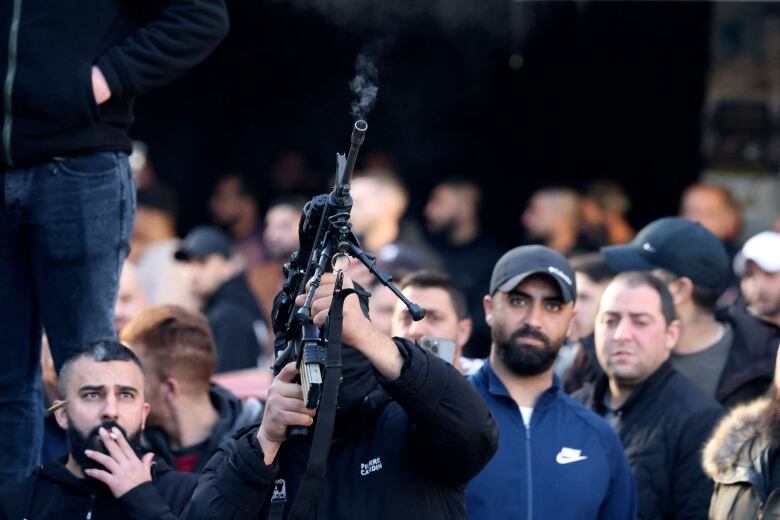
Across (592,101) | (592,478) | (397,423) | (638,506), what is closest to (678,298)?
(638,506)

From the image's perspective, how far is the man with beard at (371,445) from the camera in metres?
4.22

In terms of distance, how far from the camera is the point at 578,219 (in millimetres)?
10594

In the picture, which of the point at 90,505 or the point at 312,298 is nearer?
the point at 312,298

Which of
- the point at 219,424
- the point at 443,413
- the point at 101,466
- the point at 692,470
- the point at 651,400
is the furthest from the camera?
the point at 219,424

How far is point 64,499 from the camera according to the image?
5.28 meters

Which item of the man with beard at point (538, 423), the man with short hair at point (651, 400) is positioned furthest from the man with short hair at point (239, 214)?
the man with beard at point (538, 423)

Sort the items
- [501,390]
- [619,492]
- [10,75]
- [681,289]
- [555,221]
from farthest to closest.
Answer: [555,221] < [681,289] < [501,390] < [619,492] < [10,75]

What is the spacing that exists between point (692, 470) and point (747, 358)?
3.06 feet

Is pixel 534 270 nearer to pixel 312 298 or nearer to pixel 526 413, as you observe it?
pixel 526 413

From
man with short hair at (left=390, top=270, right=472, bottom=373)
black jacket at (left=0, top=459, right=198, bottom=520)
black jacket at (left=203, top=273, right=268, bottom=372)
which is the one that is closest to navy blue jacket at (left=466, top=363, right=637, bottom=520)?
man with short hair at (left=390, top=270, right=472, bottom=373)

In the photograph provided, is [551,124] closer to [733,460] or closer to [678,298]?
[678,298]

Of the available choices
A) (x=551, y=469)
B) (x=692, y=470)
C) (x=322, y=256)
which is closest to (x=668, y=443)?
(x=692, y=470)

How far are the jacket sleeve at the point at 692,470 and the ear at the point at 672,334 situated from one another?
16.8 inches

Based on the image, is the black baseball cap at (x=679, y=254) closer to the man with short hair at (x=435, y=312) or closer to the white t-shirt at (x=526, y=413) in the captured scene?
the man with short hair at (x=435, y=312)
